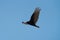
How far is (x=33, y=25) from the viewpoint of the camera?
34312 mm

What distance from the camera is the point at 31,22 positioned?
3412cm

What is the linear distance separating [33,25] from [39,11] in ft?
3.91

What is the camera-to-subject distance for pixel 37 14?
3353 centimetres

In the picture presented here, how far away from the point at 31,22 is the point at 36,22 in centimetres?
30

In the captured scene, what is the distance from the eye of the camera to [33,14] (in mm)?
33625

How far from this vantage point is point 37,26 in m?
34.2

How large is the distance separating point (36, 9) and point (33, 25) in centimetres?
117

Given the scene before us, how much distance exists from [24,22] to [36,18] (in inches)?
35.5

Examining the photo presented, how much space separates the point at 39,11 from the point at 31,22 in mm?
994

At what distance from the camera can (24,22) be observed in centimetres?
3431

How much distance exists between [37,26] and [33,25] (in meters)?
0.23

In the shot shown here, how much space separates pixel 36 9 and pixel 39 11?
8.3 inches

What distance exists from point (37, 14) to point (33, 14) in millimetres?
231

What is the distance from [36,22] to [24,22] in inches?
28.2
